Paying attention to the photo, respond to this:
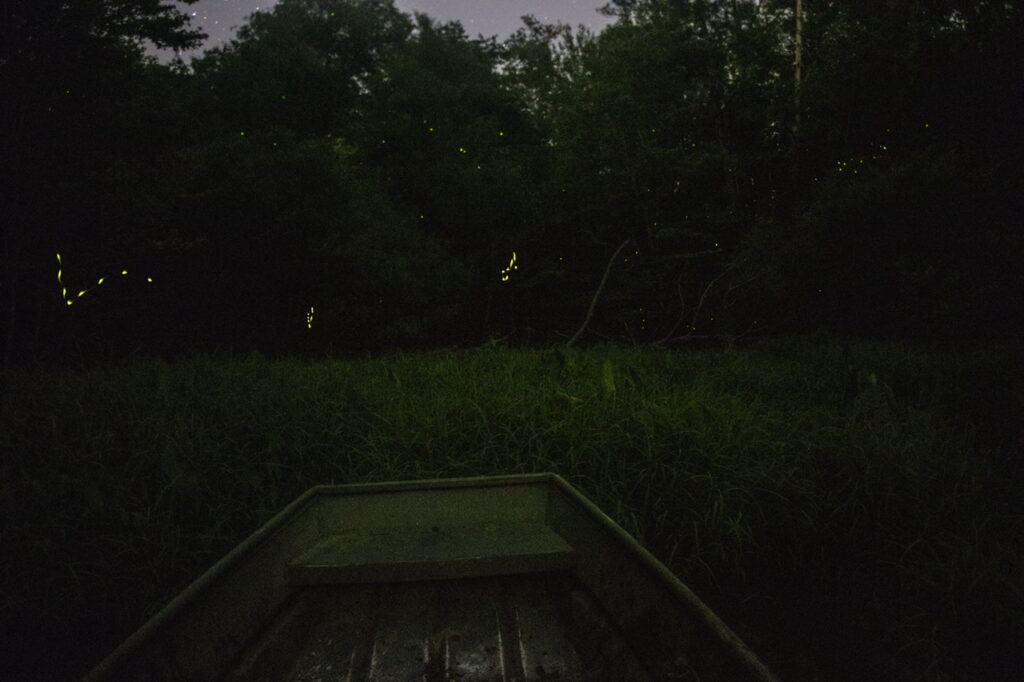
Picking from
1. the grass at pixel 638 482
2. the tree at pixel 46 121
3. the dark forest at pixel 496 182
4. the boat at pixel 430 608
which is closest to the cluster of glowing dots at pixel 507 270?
the dark forest at pixel 496 182

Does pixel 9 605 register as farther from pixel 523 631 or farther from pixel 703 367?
pixel 703 367

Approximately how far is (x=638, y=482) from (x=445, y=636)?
5.92 ft

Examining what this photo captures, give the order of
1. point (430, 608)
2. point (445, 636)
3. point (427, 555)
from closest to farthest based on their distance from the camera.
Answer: point (445, 636), point (430, 608), point (427, 555)

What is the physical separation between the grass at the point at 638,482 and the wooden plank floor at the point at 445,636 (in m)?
1.14

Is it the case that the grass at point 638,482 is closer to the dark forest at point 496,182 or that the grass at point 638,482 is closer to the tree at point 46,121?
the tree at point 46,121

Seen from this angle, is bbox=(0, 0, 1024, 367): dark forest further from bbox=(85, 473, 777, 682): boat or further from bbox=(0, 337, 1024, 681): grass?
bbox=(85, 473, 777, 682): boat

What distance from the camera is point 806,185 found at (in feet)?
42.5

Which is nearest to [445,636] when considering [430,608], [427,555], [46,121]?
[430,608]

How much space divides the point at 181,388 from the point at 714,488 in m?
4.08

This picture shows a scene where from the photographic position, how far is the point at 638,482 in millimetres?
3393

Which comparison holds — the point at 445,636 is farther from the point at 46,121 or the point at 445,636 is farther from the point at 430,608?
the point at 46,121

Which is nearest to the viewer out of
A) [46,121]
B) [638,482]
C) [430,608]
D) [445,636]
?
[445,636]

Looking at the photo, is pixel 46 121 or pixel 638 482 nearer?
pixel 638 482

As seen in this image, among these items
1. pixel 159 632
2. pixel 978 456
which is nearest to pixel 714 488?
pixel 978 456
